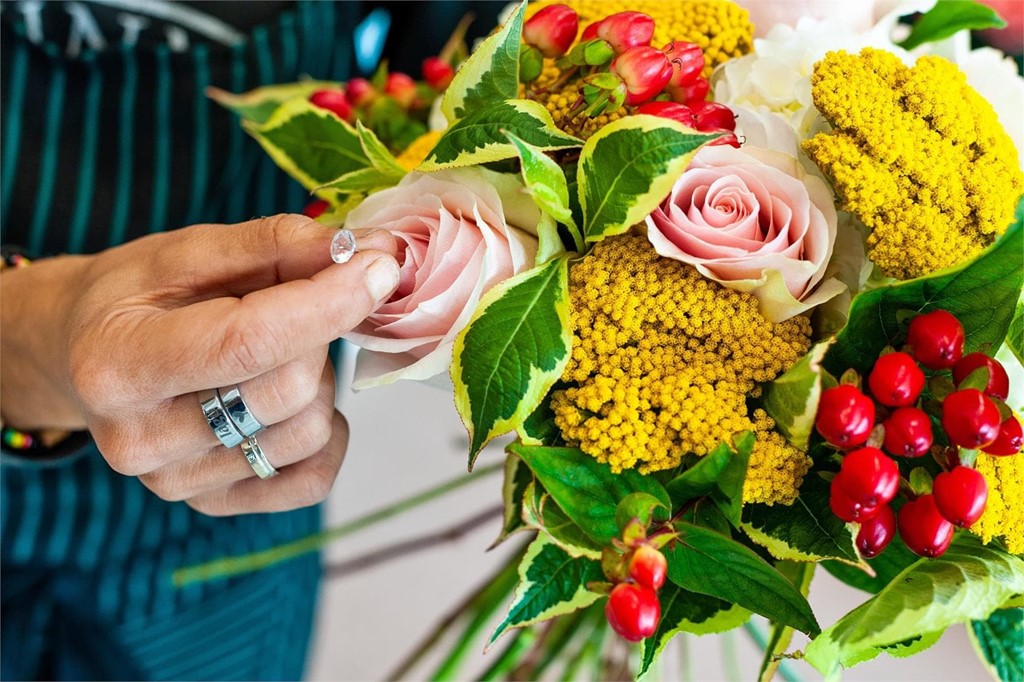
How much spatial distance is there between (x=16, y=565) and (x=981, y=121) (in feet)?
2.48

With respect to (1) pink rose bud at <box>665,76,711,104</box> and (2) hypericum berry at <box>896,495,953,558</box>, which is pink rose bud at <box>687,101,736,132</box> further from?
(2) hypericum berry at <box>896,495,953,558</box>

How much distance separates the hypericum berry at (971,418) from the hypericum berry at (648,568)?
0.11 metres

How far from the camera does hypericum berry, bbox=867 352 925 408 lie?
280mm

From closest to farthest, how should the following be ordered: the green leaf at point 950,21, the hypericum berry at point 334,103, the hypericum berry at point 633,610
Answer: the hypericum berry at point 633,610 → the green leaf at point 950,21 → the hypericum berry at point 334,103

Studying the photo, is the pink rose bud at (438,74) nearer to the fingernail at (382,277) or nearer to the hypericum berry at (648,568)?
the fingernail at (382,277)

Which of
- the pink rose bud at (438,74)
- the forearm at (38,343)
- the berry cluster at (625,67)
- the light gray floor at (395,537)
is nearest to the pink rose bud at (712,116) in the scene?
the berry cluster at (625,67)

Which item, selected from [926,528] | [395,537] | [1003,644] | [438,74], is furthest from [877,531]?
[395,537]

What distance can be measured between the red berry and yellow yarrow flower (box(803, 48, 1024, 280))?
6 cm

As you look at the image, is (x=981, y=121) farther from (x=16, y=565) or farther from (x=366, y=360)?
(x=16, y=565)

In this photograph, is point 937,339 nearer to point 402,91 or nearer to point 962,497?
point 962,497

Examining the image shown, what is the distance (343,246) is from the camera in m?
0.34

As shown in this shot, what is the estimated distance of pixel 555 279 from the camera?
32 cm

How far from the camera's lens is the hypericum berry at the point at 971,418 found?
0.27 m

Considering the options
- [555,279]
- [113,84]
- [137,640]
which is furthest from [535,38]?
[137,640]
